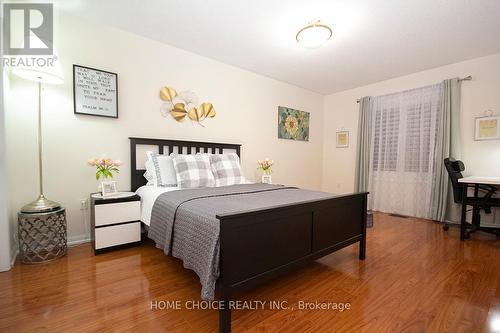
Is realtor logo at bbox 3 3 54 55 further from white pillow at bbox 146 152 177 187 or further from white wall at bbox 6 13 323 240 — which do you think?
Result: white pillow at bbox 146 152 177 187

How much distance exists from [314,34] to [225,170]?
1.84 metres

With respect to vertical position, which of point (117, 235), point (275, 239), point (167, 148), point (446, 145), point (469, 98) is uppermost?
point (469, 98)

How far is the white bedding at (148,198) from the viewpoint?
89.5 inches

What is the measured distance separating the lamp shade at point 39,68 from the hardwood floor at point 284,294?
1680 millimetres

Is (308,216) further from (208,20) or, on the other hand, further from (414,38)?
(414,38)

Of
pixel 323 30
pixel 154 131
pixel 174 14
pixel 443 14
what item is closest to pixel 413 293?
pixel 323 30

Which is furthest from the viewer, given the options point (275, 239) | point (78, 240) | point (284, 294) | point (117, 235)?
point (78, 240)

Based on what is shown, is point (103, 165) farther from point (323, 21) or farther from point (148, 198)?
point (323, 21)

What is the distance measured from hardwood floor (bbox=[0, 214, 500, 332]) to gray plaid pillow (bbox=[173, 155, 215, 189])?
80 centimetres

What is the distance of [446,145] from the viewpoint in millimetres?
3449

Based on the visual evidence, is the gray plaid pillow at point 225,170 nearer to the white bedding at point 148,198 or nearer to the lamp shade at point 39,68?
the white bedding at point 148,198

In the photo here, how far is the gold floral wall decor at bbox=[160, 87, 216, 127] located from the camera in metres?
2.99

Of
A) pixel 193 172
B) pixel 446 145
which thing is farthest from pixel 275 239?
pixel 446 145

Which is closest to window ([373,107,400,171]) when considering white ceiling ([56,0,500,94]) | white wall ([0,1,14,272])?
white ceiling ([56,0,500,94])
